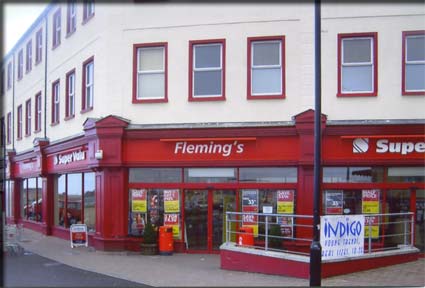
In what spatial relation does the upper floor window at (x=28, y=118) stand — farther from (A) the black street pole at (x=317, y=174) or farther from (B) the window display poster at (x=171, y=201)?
(A) the black street pole at (x=317, y=174)

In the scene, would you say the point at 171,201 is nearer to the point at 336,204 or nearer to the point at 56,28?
the point at 336,204

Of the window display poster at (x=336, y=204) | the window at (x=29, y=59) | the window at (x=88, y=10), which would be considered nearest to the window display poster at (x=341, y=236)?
the window display poster at (x=336, y=204)

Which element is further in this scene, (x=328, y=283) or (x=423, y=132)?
(x=423, y=132)

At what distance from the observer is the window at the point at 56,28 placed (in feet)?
74.0

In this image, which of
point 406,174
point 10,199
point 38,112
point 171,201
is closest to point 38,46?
point 38,112

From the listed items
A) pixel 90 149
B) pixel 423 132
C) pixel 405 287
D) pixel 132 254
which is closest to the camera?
pixel 405 287

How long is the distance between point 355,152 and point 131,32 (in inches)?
305

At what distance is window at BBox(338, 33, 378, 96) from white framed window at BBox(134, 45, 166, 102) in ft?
17.6

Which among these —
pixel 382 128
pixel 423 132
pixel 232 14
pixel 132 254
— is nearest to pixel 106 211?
pixel 132 254

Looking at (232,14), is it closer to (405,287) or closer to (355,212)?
(355,212)

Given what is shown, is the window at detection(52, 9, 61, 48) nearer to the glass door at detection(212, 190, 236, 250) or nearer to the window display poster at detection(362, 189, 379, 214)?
the glass door at detection(212, 190, 236, 250)

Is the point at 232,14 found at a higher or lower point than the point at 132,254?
higher

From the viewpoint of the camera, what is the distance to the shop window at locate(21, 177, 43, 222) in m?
25.6

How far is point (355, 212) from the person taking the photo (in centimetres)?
1591
